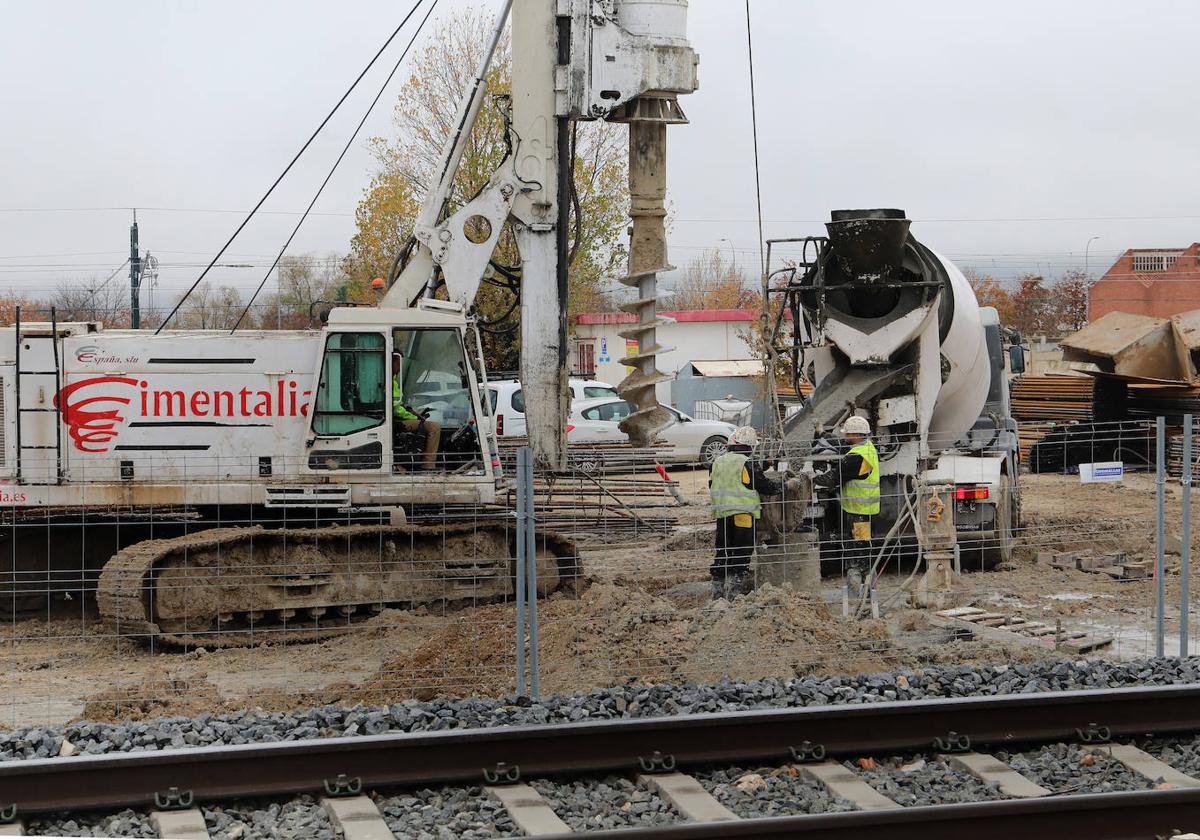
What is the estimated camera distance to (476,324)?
12.1 metres

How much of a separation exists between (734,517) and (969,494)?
12.9 ft

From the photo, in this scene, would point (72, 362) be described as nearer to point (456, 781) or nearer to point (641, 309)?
point (641, 309)

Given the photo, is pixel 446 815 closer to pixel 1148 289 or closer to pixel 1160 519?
pixel 1160 519

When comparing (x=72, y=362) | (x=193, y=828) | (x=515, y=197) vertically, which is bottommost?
(x=193, y=828)

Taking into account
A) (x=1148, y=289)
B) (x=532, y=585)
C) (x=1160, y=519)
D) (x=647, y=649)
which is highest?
(x=1148, y=289)

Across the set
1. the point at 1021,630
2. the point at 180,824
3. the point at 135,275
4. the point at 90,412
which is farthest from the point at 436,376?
the point at 135,275

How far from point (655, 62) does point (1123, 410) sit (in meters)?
18.2

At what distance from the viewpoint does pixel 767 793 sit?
278 inches

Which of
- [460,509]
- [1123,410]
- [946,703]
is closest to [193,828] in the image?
[946,703]

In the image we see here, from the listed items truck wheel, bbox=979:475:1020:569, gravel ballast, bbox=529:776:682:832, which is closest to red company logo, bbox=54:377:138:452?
gravel ballast, bbox=529:776:682:832

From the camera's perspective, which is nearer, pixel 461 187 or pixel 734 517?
pixel 734 517

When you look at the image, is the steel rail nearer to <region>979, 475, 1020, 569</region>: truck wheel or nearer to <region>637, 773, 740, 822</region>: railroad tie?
<region>637, 773, 740, 822</region>: railroad tie

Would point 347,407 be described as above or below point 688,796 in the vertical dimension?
above

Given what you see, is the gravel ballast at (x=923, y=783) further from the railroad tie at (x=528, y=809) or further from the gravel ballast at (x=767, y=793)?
the railroad tie at (x=528, y=809)
